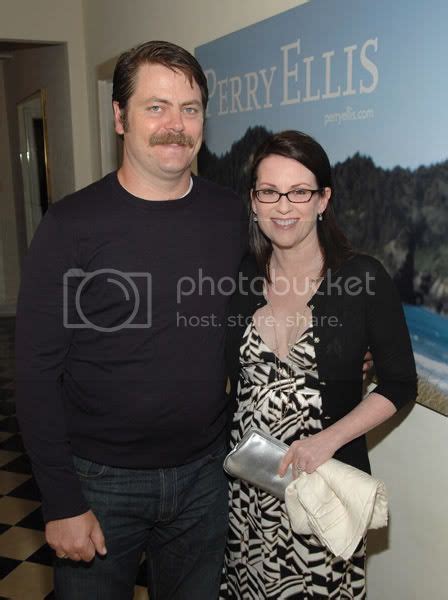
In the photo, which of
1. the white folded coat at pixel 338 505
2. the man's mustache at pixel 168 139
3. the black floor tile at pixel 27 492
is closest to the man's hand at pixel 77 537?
the white folded coat at pixel 338 505

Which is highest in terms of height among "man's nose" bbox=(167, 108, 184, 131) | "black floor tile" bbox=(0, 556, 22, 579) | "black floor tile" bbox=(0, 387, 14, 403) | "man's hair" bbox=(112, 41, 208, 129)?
"man's hair" bbox=(112, 41, 208, 129)

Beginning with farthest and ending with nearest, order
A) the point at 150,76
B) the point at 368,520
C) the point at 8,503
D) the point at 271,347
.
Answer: the point at 8,503 → the point at 271,347 → the point at 150,76 → the point at 368,520

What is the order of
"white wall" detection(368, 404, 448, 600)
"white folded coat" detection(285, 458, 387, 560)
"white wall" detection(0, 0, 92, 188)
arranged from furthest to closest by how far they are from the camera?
"white wall" detection(0, 0, 92, 188)
"white wall" detection(368, 404, 448, 600)
"white folded coat" detection(285, 458, 387, 560)

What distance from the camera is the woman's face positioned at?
171 centimetres

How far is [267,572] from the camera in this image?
1807 millimetres

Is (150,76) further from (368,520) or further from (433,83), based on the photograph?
(368,520)

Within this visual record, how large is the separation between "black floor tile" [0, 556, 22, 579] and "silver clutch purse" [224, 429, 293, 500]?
1.82m

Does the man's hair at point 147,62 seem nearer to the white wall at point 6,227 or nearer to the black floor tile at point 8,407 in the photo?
the black floor tile at point 8,407

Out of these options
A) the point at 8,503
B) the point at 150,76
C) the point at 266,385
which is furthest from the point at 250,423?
the point at 8,503

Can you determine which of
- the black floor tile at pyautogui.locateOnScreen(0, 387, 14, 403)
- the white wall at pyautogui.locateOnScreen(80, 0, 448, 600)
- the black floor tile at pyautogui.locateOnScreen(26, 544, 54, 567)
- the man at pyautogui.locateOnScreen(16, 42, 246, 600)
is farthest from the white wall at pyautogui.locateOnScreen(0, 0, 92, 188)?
the man at pyautogui.locateOnScreen(16, 42, 246, 600)

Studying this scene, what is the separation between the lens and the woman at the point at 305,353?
165cm

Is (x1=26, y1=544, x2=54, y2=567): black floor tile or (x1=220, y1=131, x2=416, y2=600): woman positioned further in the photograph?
(x1=26, y1=544, x2=54, y2=567): black floor tile

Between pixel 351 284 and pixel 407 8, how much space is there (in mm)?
788

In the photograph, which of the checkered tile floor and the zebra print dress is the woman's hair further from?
the checkered tile floor
